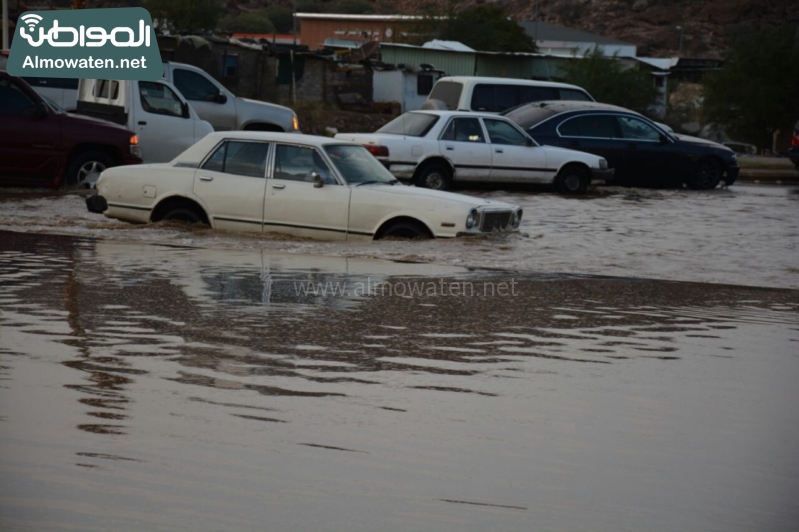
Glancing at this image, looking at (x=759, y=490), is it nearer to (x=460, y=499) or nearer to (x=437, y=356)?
(x=460, y=499)

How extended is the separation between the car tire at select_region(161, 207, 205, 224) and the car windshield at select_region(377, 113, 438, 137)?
760 cm

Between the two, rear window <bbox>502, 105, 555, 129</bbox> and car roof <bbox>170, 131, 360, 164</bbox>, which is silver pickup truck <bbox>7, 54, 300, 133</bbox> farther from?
car roof <bbox>170, 131, 360, 164</bbox>

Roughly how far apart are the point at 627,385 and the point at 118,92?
49.3 ft

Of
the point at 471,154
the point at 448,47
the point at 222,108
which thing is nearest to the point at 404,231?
the point at 471,154

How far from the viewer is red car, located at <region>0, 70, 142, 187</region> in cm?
1774

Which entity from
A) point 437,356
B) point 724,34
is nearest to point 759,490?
A: point 437,356

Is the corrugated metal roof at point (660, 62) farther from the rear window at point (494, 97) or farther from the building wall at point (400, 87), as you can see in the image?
the rear window at point (494, 97)

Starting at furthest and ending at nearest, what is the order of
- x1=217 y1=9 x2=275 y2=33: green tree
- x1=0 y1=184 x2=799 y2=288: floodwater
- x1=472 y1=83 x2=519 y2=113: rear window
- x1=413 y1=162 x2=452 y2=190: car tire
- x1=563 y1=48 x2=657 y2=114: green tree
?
x1=217 y1=9 x2=275 y2=33: green tree, x1=563 y1=48 x2=657 y2=114: green tree, x1=472 y1=83 x2=519 y2=113: rear window, x1=413 y1=162 x2=452 y2=190: car tire, x1=0 y1=184 x2=799 y2=288: floodwater

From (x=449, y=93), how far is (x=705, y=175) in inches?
200

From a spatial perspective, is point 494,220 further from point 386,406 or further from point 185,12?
point 185,12

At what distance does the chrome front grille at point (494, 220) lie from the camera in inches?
526

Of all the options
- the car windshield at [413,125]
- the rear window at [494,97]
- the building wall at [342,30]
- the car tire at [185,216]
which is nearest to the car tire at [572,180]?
the car windshield at [413,125]

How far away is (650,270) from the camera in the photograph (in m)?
13.0

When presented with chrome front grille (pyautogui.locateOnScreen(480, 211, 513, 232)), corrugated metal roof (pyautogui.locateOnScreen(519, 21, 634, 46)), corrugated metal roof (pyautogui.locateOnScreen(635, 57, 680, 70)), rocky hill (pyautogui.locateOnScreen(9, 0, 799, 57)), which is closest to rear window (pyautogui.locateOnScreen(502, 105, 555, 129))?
chrome front grille (pyautogui.locateOnScreen(480, 211, 513, 232))
